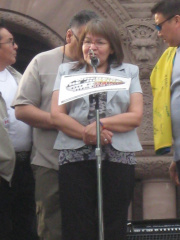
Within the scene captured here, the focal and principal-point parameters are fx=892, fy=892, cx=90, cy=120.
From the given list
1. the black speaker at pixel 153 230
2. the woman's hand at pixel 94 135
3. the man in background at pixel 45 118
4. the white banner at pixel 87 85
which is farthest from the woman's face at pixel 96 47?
the black speaker at pixel 153 230

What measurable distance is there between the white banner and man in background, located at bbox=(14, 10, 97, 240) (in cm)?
52

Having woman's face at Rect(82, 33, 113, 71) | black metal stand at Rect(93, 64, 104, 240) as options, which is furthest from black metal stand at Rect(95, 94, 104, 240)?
woman's face at Rect(82, 33, 113, 71)

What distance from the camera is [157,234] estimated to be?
237 inches

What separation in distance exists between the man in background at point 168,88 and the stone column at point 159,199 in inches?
107

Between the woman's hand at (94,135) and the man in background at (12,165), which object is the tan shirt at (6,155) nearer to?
the man in background at (12,165)

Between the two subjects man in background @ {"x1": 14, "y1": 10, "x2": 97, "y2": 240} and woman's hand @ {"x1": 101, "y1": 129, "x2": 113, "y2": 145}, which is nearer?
woman's hand @ {"x1": 101, "y1": 129, "x2": 113, "y2": 145}

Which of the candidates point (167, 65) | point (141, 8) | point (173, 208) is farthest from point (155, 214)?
point (167, 65)

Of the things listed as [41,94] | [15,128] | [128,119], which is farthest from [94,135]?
[15,128]

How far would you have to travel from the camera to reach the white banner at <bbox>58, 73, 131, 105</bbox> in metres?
5.15

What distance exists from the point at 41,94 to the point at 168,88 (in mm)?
931

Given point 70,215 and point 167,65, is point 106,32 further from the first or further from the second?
point 70,215

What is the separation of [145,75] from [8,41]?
227cm

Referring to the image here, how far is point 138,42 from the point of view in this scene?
8.38 m

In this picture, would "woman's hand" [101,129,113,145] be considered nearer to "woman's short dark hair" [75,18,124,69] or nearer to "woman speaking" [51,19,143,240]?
"woman speaking" [51,19,143,240]
